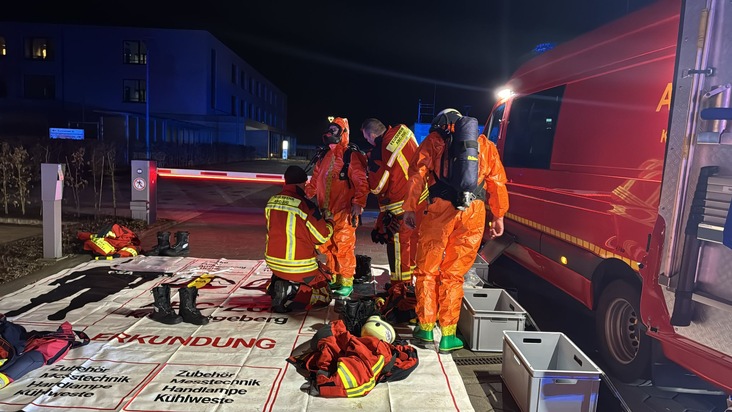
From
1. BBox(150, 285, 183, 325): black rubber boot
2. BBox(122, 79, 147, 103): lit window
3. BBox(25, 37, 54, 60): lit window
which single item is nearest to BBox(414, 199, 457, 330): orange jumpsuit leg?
BBox(150, 285, 183, 325): black rubber boot

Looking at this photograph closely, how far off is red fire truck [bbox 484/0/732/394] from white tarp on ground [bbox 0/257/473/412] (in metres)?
1.46

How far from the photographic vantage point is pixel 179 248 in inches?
289

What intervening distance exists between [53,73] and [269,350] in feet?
147

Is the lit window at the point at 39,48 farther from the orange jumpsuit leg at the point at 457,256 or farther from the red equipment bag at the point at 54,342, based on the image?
the orange jumpsuit leg at the point at 457,256

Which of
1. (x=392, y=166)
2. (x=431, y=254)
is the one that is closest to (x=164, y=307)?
(x=431, y=254)

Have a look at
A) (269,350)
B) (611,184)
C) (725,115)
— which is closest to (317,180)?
(269,350)

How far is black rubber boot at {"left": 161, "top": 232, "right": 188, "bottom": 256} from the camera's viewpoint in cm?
725

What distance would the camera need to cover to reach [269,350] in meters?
4.11

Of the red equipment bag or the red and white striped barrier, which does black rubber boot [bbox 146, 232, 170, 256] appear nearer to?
the red and white striped barrier

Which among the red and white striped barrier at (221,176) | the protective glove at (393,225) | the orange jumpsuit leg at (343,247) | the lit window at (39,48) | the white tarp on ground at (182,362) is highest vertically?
the lit window at (39,48)

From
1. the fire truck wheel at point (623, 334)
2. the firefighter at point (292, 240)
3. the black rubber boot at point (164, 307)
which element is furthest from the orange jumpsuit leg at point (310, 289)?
the fire truck wheel at point (623, 334)

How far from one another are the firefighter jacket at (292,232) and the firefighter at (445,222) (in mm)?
1173

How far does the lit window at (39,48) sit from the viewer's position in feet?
130

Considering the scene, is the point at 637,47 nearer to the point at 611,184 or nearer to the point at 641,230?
the point at 611,184
